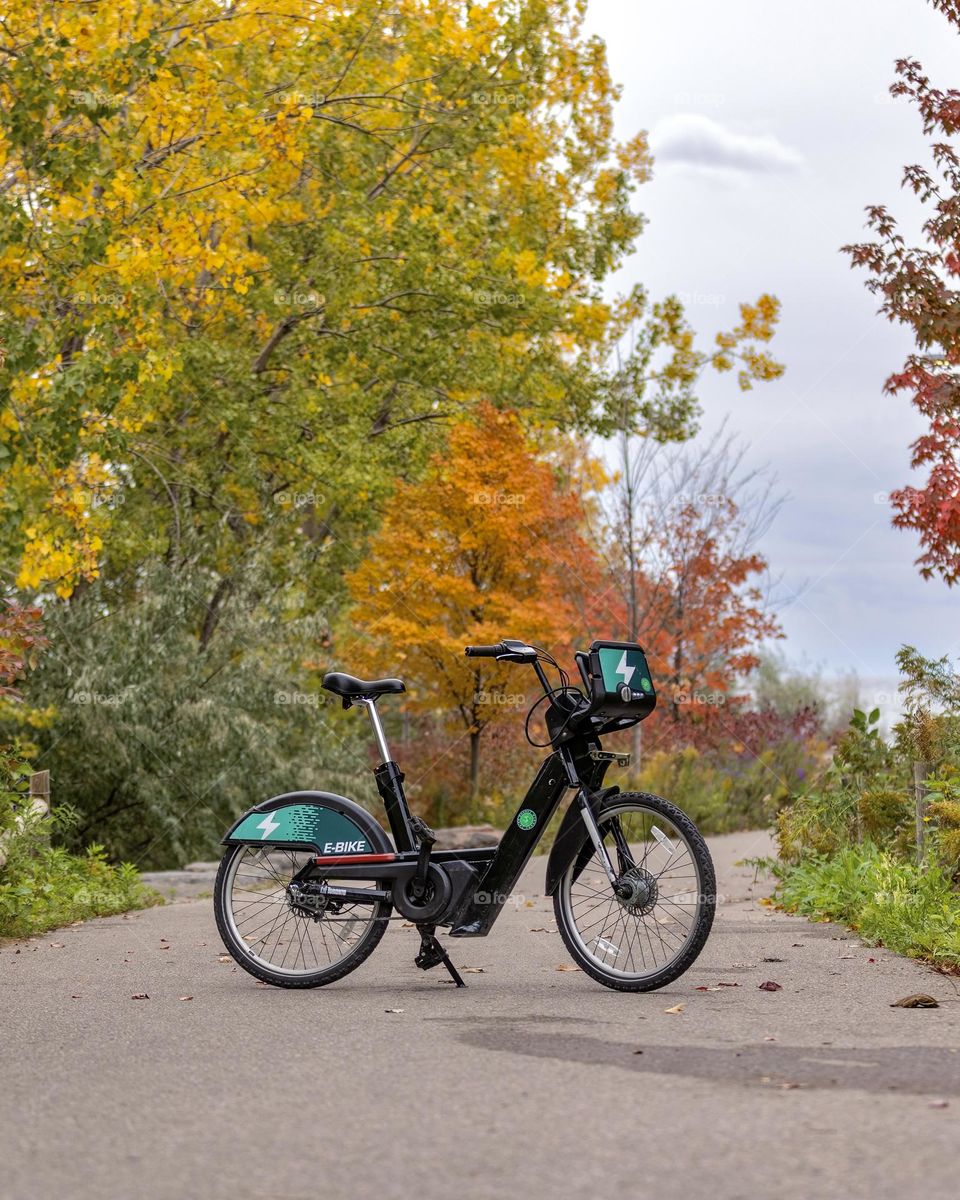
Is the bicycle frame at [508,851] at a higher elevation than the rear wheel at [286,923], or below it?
higher

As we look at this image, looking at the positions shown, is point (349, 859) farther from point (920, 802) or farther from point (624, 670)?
point (920, 802)

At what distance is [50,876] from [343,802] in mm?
5299

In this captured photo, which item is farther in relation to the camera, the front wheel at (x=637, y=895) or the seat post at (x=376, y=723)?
the seat post at (x=376, y=723)

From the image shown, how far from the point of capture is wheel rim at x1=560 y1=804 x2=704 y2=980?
6.54m

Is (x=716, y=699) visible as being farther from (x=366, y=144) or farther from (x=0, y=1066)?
(x=0, y=1066)

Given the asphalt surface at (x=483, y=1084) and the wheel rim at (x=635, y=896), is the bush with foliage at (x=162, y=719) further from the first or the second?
the wheel rim at (x=635, y=896)

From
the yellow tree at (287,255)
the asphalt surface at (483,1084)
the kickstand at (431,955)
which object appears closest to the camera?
the asphalt surface at (483,1084)

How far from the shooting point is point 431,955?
710cm

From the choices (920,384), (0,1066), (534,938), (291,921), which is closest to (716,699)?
(920,384)

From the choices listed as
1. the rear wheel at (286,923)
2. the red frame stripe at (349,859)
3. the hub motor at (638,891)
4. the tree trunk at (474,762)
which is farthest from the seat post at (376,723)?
the tree trunk at (474,762)

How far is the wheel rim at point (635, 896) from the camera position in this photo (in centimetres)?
654

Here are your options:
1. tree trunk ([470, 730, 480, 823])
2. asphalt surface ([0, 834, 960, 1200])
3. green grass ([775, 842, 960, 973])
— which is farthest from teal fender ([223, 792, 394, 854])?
tree trunk ([470, 730, 480, 823])

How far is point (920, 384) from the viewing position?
11586 mm

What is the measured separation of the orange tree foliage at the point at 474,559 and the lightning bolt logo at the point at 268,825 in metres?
15.7
